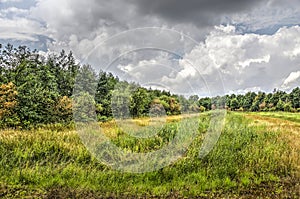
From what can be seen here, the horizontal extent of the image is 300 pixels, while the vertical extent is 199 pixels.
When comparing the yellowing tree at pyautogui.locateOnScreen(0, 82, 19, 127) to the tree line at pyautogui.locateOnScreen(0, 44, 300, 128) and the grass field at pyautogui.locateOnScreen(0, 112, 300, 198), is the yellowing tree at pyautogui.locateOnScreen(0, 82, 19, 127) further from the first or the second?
the grass field at pyautogui.locateOnScreen(0, 112, 300, 198)

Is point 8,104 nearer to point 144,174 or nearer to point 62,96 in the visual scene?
point 62,96

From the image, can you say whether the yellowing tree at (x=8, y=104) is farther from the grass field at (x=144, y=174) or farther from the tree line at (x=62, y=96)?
the grass field at (x=144, y=174)

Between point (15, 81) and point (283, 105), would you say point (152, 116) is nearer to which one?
point (15, 81)

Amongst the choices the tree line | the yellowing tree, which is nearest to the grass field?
the tree line

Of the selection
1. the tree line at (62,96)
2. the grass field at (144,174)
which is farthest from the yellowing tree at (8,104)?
the grass field at (144,174)

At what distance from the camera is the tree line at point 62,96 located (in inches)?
392

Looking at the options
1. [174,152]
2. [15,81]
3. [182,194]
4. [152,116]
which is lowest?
[182,194]

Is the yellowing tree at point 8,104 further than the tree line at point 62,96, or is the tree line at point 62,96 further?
the yellowing tree at point 8,104

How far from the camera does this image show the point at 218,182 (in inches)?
325

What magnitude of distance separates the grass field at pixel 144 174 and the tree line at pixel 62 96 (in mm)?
862

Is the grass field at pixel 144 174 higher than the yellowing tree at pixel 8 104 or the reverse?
the reverse

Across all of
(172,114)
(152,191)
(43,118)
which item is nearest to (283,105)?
(43,118)

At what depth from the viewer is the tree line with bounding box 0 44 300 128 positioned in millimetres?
9961

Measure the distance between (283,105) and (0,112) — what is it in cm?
4708
